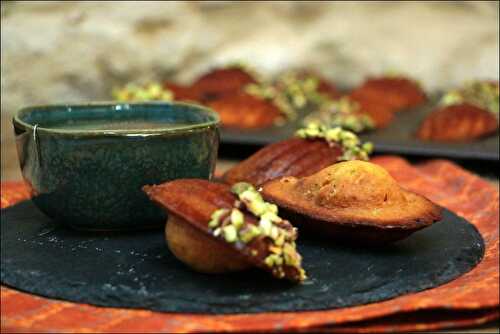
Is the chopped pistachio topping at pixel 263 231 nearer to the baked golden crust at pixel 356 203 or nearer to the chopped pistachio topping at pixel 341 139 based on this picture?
the baked golden crust at pixel 356 203

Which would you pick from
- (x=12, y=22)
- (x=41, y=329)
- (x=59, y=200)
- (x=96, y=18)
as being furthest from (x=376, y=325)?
(x=96, y=18)

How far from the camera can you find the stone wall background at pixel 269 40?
241cm

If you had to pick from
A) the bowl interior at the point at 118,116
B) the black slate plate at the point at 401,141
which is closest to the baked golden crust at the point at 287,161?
the bowl interior at the point at 118,116

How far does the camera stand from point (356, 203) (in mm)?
1155

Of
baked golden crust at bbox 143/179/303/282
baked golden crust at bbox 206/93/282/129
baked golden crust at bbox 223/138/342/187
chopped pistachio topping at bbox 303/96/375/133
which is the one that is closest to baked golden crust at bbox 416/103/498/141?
chopped pistachio topping at bbox 303/96/375/133

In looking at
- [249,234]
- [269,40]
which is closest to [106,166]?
[249,234]

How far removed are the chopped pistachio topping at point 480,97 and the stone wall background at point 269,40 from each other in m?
0.30

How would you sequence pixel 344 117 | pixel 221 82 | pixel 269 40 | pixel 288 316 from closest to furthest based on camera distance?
pixel 288 316
pixel 344 117
pixel 221 82
pixel 269 40

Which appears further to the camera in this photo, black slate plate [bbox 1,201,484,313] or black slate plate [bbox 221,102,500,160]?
black slate plate [bbox 221,102,500,160]

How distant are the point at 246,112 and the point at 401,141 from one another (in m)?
0.47

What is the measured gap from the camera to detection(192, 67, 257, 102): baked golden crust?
8.70ft

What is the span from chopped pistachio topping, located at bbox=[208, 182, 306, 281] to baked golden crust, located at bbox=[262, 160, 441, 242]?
132 mm

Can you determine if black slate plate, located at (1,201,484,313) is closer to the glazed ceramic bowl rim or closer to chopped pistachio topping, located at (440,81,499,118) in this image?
the glazed ceramic bowl rim

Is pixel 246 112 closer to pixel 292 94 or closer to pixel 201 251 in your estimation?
pixel 292 94
